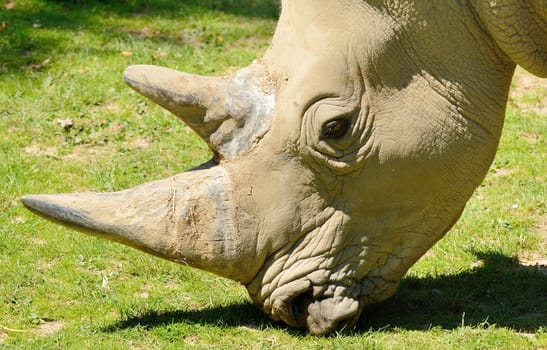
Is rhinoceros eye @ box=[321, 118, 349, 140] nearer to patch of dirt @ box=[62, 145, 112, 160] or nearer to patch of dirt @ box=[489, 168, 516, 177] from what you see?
patch of dirt @ box=[489, 168, 516, 177]

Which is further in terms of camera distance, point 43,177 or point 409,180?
point 43,177

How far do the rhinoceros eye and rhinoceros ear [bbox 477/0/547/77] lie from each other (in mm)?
819

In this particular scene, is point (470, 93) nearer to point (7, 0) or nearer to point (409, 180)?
point (409, 180)

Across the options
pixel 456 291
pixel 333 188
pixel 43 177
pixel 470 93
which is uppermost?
pixel 470 93

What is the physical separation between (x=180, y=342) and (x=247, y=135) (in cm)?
122

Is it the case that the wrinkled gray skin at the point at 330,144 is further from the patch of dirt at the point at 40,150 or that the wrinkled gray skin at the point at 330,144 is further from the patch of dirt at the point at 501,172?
the patch of dirt at the point at 40,150

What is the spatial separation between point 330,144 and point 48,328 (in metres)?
2.10

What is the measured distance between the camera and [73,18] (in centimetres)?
1186

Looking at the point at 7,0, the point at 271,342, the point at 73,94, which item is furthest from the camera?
the point at 7,0

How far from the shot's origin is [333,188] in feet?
17.5

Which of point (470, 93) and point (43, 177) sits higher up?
point (470, 93)

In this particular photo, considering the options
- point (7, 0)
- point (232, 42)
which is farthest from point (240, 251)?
point (7, 0)

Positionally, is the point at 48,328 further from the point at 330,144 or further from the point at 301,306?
the point at 330,144

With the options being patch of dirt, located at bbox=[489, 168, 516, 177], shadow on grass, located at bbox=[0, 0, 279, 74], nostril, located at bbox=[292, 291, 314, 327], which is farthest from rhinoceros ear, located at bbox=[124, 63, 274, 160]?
shadow on grass, located at bbox=[0, 0, 279, 74]
